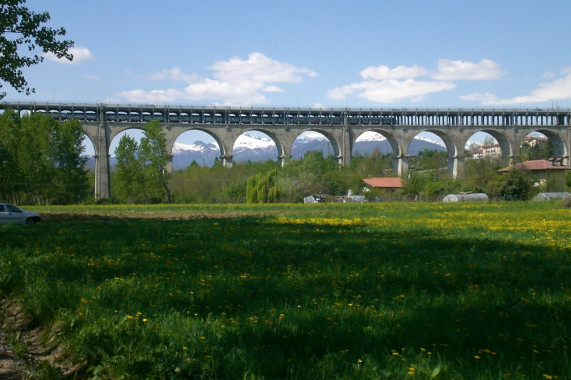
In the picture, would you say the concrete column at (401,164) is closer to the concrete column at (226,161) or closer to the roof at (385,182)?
the roof at (385,182)

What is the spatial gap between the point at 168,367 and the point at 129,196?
198ft

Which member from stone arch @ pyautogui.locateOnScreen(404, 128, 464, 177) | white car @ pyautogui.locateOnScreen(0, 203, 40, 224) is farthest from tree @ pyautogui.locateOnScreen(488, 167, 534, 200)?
white car @ pyautogui.locateOnScreen(0, 203, 40, 224)

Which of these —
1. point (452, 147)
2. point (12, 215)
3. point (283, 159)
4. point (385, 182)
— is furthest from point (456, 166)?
point (12, 215)

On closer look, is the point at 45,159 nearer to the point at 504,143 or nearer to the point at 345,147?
the point at 345,147

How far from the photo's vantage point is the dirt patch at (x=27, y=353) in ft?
13.5

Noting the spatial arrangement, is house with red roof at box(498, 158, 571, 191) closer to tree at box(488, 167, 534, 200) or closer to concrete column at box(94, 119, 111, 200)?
tree at box(488, 167, 534, 200)

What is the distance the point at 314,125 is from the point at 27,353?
74736 mm

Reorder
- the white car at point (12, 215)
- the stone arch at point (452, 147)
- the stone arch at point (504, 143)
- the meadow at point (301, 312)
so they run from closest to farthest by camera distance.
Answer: the meadow at point (301, 312), the white car at point (12, 215), the stone arch at point (452, 147), the stone arch at point (504, 143)

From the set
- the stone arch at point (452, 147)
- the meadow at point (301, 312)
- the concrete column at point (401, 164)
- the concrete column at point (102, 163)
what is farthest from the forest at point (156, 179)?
the meadow at point (301, 312)

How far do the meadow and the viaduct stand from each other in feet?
200

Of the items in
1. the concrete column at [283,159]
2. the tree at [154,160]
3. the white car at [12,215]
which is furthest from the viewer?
the concrete column at [283,159]

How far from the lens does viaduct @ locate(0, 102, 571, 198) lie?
232 feet

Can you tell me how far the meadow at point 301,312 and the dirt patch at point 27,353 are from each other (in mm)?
123

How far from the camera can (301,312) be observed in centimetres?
517
